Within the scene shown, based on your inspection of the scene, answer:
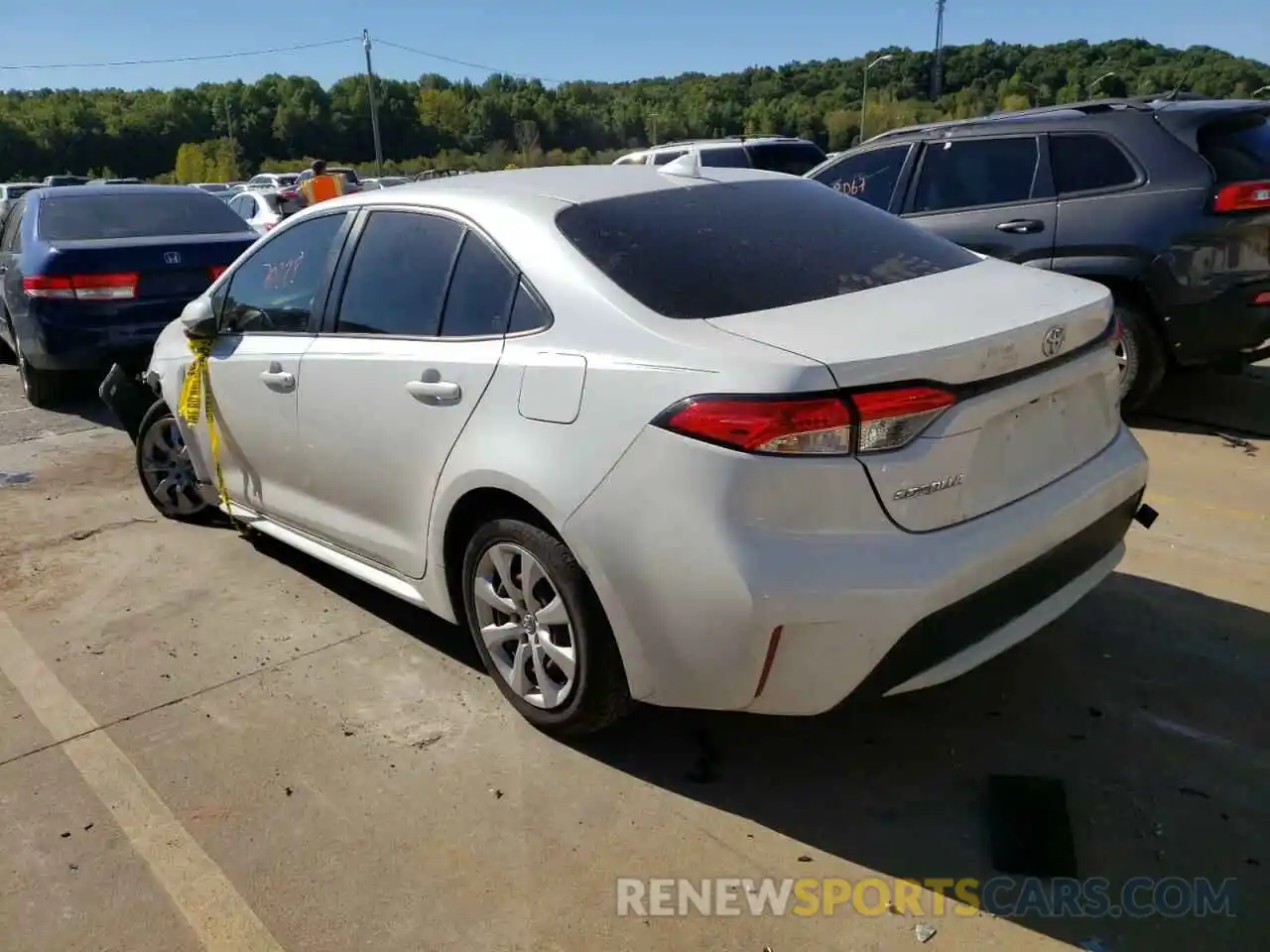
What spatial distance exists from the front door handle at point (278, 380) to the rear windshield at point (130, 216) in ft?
14.0

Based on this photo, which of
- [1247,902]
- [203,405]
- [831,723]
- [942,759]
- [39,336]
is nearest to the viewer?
[1247,902]

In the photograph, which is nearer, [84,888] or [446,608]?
[84,888]

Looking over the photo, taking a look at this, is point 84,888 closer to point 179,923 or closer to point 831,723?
point 179,923

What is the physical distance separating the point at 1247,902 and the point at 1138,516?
1.23 meters

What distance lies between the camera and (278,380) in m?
3.90

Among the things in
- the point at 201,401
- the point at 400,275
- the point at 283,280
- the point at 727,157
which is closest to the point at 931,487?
the point at 400,275

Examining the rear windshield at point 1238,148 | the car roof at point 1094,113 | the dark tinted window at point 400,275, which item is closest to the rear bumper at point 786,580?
the dark tinted window at point 400,275

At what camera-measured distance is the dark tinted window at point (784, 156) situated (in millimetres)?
14164

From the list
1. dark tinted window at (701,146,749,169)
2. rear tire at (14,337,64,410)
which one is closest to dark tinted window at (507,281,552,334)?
rear tire at (14,337,64,410)

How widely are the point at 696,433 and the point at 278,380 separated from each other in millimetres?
2110

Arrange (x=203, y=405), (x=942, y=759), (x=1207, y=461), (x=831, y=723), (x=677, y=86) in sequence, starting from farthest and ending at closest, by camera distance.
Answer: (x=677, y=86) < (x=1207, y=461) < (x=203, y=405) < (x=831, y=723) < (x=942, y=759)

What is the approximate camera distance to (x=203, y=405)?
4.51 metres

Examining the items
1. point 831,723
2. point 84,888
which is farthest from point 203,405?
point 831,723

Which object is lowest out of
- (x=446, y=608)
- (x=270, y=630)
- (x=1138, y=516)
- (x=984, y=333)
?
(x=270, y=630)
